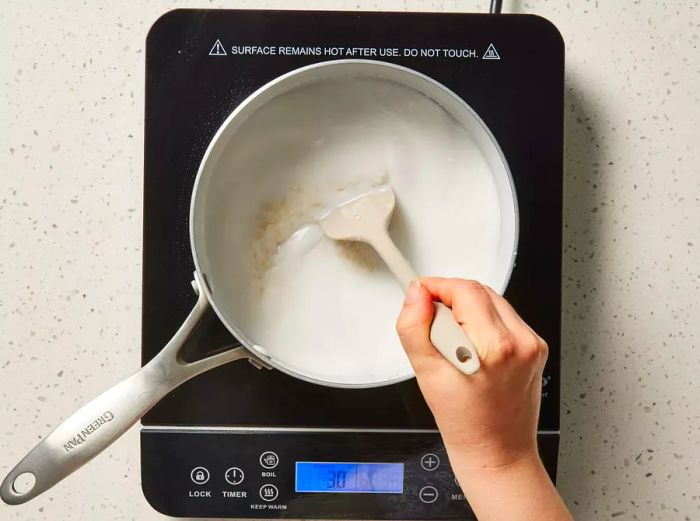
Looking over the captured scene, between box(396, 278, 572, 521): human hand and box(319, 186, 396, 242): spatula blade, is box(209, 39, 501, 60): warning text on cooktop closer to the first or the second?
box(319, 186, 396, 242): spatula blade

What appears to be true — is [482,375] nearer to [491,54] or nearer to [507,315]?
[507,315]

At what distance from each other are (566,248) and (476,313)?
218 millimetres

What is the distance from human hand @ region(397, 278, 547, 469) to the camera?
1.38 feet

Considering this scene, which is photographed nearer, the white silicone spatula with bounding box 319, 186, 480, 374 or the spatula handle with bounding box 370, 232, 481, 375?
the spatula handle with bounding box 370, 232, 481, 375

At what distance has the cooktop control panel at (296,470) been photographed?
1.89 feet

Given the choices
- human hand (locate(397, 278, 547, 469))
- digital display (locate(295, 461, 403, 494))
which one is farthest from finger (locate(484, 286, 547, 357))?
digital display (locate(295, 461, 403, 494))

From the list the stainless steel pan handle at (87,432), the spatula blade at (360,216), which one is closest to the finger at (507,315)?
the spatula blade at (360,216)

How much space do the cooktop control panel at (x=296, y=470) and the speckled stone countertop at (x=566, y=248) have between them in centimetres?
5

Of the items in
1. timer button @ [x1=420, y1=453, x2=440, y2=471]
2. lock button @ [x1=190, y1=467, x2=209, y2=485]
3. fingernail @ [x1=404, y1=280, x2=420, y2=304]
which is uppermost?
fingernail @ [x1=404, y1=280, x2=420, y2=304]

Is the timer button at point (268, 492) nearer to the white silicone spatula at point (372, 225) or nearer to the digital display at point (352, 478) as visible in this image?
the digital display at point (352, 478)

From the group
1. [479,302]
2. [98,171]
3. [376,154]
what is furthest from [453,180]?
[98,171]

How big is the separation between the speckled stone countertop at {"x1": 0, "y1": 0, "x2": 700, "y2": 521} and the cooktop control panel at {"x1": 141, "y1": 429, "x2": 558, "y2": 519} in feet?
0.17

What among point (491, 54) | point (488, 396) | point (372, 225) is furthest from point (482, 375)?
point (491, 54)

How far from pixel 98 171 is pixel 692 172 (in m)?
0.52
